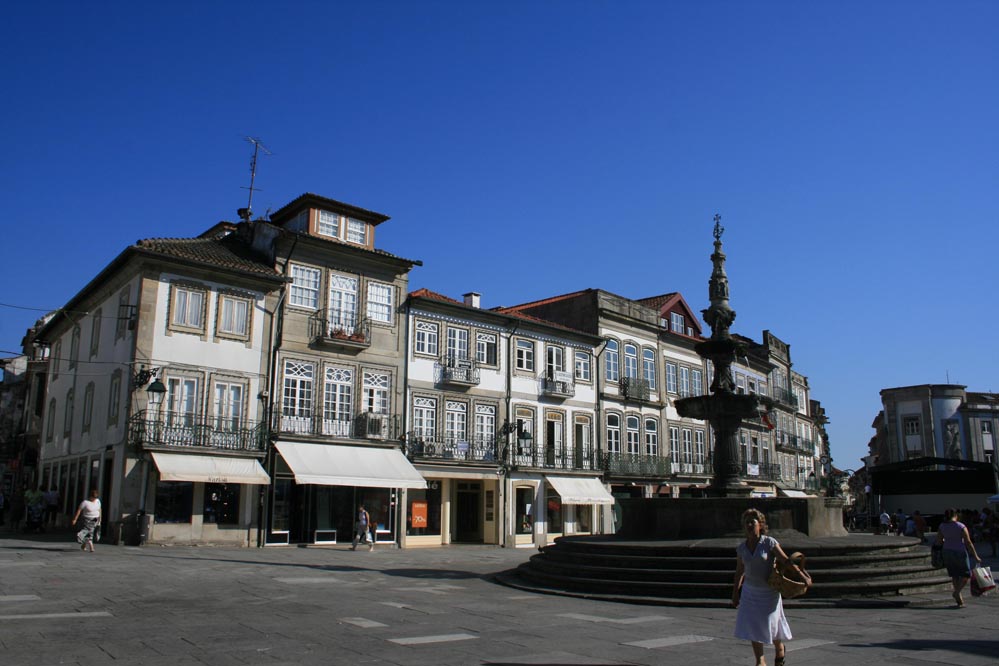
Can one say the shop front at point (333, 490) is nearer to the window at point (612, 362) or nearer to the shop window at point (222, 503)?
the shop window at point (222, 503)

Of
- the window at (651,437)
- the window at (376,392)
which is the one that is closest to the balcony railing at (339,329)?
the window at (376,392)

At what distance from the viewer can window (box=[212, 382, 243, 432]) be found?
25.6 m

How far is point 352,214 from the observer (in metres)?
30.3

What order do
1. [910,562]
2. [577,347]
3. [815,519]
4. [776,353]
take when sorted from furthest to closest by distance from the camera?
[776,353] < [577,347] < [815,519] < [910,562]

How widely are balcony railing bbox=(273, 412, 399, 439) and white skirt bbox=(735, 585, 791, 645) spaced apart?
2167 centimetres

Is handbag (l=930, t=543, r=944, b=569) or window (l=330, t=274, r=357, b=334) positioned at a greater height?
window (l=330, t=274, r=357, b=334)

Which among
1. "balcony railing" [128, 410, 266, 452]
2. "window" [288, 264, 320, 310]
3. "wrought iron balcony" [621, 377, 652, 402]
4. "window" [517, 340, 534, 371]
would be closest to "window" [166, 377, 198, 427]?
"balcony railing" [128, 410, 266, 452]

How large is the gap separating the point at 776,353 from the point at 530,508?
30025 millimetres

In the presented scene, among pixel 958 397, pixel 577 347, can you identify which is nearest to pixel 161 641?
pixel 577 347

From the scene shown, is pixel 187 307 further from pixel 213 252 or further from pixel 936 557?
pixel 936 557

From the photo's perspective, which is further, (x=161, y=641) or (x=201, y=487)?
(x=201, y=487)

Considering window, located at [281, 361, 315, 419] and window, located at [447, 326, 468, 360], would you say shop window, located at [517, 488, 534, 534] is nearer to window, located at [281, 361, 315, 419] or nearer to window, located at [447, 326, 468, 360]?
window, located at [447, 326, 468, 360]

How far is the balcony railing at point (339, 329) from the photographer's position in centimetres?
2812

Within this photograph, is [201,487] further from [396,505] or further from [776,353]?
[776,353]
